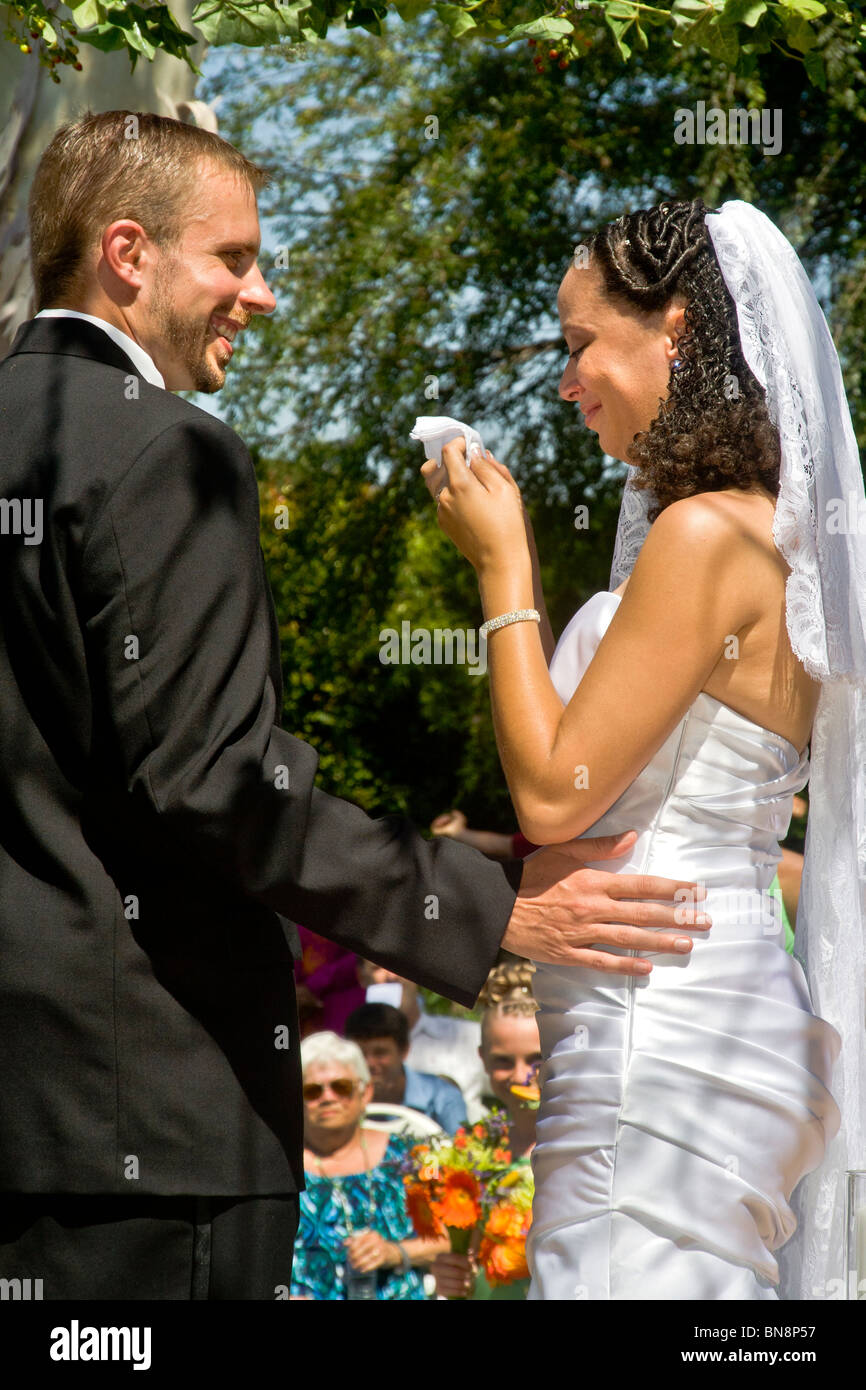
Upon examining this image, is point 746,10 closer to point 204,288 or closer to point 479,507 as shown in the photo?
point 479,507

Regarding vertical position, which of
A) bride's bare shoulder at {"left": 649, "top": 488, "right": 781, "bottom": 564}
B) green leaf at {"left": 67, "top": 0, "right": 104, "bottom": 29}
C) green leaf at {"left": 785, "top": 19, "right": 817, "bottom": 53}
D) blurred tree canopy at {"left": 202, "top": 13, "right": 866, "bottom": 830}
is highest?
blurred tree canopy at {"left": 202, "top": 13, "right": 866, "bottom": 830}

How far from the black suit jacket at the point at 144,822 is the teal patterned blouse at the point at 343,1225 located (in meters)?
2.34

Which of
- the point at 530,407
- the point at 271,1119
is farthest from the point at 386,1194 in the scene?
the point at 530,407

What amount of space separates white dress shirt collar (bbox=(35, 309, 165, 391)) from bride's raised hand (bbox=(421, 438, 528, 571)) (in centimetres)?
52

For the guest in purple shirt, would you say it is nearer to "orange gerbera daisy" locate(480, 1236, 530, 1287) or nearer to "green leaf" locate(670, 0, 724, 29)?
"orange gerbera daisy" locate(480, 1236, 530, 1287)

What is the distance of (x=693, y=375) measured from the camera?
2314mm

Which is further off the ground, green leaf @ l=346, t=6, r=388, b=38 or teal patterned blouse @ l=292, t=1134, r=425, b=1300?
green leaf @ l=346, t=6, r=388, b=38

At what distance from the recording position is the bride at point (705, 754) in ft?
6.81

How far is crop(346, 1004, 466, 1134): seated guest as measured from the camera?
16.1ft

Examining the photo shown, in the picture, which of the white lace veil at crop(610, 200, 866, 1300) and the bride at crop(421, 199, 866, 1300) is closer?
the bride at crop(421, 199, 866, 1300)

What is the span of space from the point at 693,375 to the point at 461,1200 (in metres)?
2.51

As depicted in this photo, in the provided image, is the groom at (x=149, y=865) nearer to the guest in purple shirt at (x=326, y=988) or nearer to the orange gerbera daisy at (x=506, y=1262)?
the orange gerbera daisy at (x=506, y=1262)

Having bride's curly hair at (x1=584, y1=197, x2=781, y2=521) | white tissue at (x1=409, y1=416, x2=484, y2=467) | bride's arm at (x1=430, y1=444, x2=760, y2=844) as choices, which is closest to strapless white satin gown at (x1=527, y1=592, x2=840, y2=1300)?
bride's arm at (x1=430, y1=444, x2=760, y2=844)

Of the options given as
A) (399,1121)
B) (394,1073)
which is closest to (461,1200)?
(399,1121)
